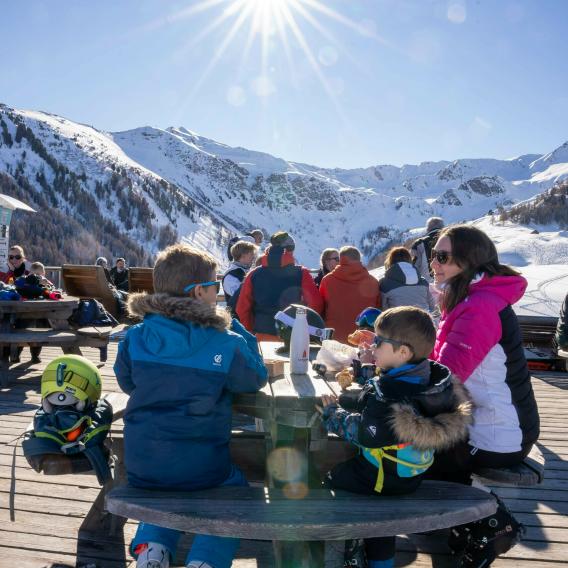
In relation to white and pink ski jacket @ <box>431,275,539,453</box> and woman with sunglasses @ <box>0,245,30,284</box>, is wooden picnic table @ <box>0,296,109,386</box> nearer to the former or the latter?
woman with sunglasses @ <box>0,245,30,284</box>

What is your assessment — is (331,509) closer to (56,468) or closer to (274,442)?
(274,442)

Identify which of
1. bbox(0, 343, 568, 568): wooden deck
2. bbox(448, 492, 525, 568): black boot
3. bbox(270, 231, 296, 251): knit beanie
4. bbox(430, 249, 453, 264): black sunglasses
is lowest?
bbox(0, 343, 568, 568): wooden deck

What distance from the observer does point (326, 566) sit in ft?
5.95

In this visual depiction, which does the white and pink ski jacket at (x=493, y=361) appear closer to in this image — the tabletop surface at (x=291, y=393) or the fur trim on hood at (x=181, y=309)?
the tabletop surface at (x=291, y=393)

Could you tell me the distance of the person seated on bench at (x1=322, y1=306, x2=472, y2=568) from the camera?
166 cm

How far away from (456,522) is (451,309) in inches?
32.4

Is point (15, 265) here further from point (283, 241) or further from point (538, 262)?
point (538, 262)

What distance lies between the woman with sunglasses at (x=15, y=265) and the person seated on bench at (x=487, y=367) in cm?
567

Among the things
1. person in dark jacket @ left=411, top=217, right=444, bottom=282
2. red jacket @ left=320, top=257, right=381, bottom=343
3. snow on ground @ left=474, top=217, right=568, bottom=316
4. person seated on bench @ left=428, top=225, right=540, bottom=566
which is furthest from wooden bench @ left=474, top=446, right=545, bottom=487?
snow on ground @ left=474, top=217, right=568, bottom=316

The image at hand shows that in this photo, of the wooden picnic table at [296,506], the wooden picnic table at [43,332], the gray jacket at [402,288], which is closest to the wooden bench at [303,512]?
the wooden picnic table at [296,506]

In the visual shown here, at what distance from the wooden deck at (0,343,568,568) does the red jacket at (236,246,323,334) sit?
1.62 metres

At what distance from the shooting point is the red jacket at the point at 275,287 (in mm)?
3889

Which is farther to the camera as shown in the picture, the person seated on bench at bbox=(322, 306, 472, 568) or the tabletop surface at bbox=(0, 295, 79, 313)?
the tabletop surface at bbox=(0, 295, 79, 313)

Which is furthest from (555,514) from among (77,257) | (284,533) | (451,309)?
(77,257)
